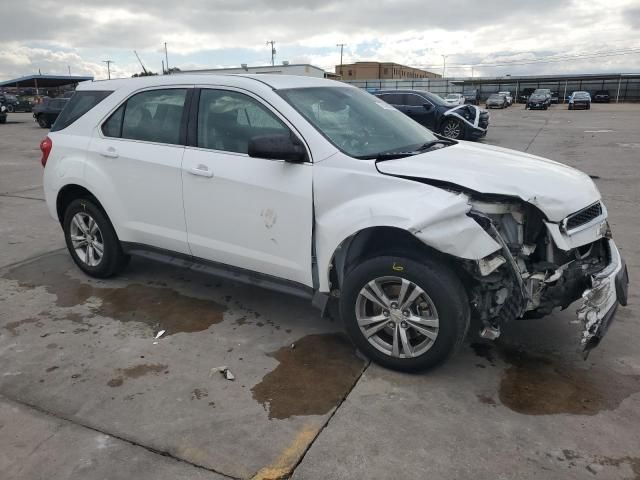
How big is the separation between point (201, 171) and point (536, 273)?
2.35m

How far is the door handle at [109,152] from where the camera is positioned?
168 inches

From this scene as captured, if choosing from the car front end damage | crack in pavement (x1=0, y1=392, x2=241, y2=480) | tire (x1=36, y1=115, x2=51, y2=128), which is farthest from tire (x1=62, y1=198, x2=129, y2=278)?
tire (x1=36, y1=115, x2=51, y2=128)

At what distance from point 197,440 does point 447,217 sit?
5.82ft

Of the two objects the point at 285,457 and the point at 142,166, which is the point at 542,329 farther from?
the point at 142,166

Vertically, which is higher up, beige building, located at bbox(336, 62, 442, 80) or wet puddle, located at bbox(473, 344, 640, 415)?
beige building, located at bbox(336, 62, 442, 80)

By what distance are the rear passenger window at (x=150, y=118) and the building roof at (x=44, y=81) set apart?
185ft

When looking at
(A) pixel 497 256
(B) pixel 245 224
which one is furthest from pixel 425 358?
(B) pixel 245 224

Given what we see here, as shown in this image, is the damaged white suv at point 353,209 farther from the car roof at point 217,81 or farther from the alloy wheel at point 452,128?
the alloy wheel at point 452,128

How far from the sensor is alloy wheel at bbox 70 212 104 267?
4.68 meters

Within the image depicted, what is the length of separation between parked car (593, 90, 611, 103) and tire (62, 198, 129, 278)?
59515 millimetres

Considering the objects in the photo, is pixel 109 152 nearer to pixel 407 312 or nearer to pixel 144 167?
pixel 144 167

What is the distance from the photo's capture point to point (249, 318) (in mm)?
4078

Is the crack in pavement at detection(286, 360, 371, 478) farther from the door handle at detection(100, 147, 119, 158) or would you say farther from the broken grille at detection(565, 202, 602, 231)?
the door handle at detection(100, 147, 119, 158)

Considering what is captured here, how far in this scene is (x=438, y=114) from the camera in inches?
622
